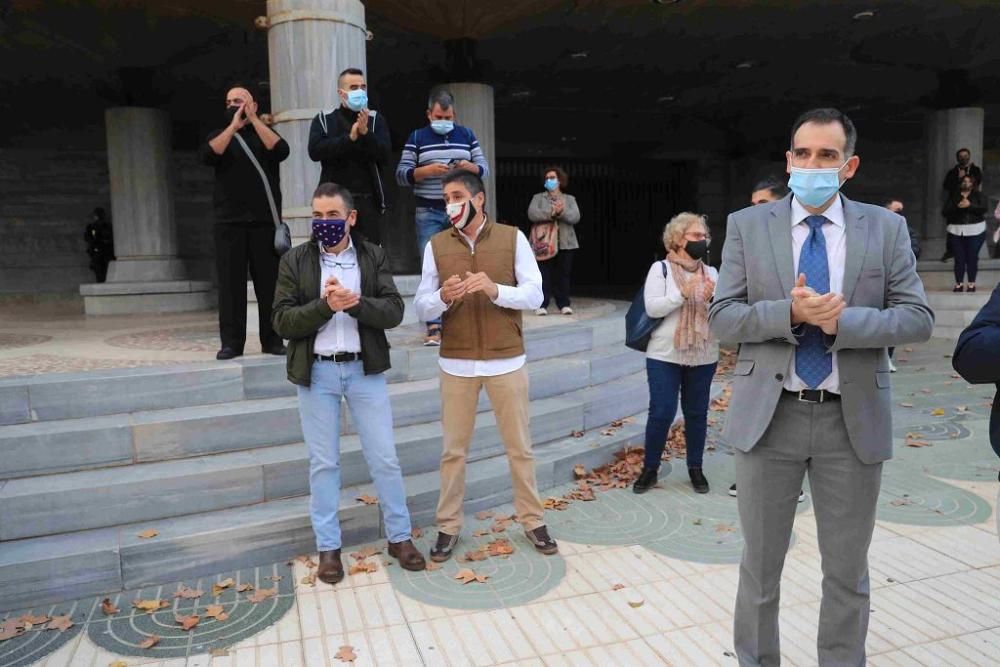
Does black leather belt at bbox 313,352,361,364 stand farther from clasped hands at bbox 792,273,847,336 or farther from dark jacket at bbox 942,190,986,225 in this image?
dark jacket at bbox 942,190,986,225

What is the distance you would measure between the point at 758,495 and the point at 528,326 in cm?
484

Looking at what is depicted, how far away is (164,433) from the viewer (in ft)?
13.7

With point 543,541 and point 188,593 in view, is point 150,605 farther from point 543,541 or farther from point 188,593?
point 543,541

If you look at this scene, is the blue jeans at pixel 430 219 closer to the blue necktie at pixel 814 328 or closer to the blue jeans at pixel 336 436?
the blue jeans at pixel 336 436

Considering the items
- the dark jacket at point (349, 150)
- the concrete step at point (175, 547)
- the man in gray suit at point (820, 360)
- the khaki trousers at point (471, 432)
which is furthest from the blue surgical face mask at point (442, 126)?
the man in gray suit at point (820, 360)

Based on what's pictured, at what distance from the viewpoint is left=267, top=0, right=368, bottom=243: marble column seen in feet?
19.0

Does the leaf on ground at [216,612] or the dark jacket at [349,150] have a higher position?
the dark jacket at [349,150]

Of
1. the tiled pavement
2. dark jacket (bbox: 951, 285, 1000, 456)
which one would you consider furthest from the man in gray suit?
the tiled pavement

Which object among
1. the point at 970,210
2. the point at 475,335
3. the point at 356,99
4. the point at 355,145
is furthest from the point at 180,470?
the point at 970,210

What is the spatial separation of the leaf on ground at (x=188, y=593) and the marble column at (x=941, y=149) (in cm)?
1478

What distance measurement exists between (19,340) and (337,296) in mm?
5407

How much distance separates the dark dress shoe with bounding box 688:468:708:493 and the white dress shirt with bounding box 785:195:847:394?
8.92ft

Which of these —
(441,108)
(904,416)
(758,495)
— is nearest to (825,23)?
(904,416)

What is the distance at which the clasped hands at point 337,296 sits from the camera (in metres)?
3.35
